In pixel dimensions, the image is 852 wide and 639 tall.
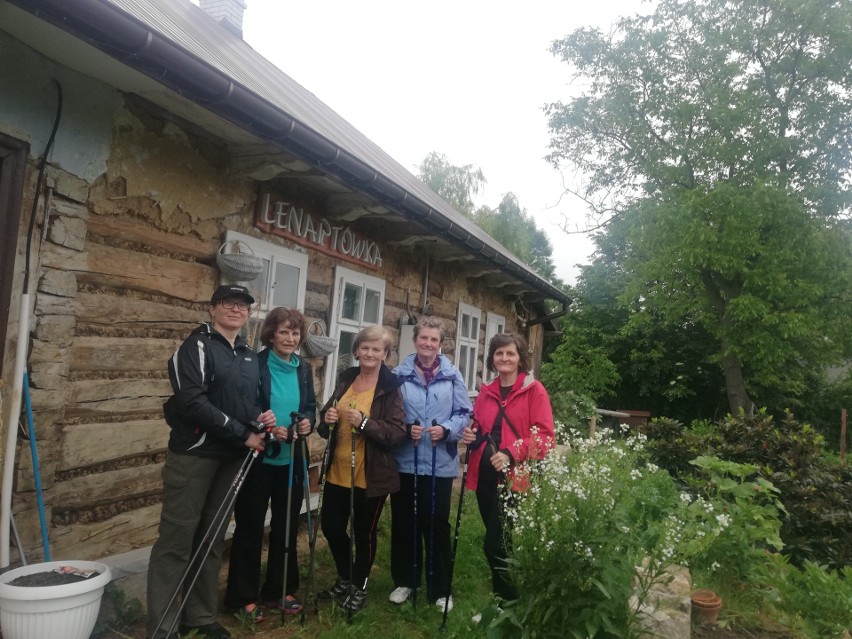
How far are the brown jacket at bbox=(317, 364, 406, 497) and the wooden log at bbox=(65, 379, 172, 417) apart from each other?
3.34 feet

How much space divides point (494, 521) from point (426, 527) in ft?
1.47

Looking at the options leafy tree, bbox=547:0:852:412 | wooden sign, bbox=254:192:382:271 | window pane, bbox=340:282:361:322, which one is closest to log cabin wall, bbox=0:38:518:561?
wooden sign, bbox=254:192:382:271

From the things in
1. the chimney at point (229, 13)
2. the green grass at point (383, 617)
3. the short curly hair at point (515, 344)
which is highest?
the chimney at point (229, 13)

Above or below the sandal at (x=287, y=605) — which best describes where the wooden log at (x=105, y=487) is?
above

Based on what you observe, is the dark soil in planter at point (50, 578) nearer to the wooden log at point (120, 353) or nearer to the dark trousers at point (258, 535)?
the dark trousers at point (258, 535)

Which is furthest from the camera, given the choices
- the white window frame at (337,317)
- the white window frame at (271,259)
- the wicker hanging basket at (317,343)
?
the white window frame at (337,317)

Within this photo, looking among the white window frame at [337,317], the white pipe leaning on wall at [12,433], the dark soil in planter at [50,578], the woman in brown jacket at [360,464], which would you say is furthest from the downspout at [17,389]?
the white window frame at [337,317]

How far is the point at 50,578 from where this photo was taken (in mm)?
2549

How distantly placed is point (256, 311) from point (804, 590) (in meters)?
4.07

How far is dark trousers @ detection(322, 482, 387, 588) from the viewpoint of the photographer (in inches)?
138

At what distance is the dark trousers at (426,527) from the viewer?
11.8 feet

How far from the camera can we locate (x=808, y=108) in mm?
12477

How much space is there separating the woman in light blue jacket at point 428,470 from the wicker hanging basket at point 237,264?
117 cm

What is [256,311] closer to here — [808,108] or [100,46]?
[100,46]
